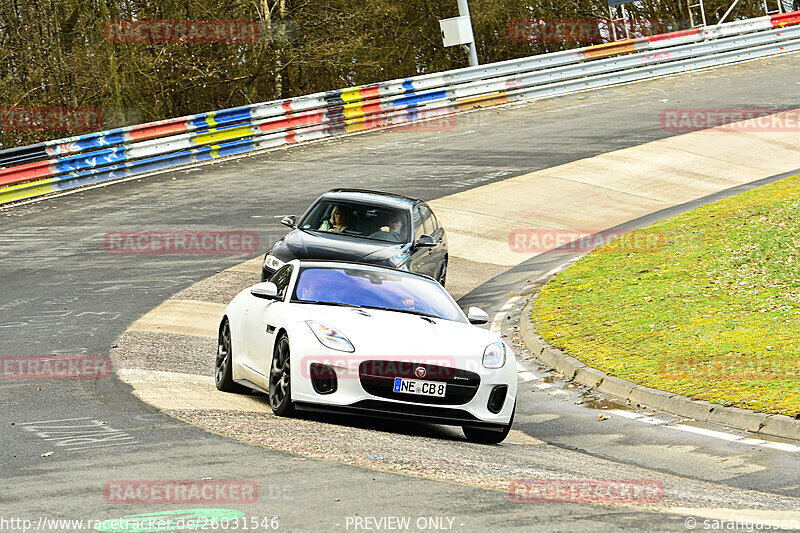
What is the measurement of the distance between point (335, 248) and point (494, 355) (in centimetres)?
580

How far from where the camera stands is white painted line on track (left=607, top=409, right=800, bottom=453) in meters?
9.23

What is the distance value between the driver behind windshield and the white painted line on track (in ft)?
19.3

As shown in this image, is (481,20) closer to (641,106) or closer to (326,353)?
(641,106)

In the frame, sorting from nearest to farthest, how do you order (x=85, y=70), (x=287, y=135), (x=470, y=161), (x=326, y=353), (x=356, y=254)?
(x=326, y=353) < (x=356, y=254) < (x=470, y=161) < (x=287, y=135) < (x=85, y=70)

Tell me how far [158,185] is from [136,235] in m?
5.05

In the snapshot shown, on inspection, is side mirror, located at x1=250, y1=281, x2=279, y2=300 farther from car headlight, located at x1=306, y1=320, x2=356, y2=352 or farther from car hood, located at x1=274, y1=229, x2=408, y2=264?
car hood, located at x1=274, y1=229, x2=408, y2=264

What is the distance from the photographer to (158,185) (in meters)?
26.0

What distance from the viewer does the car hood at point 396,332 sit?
9031 mm

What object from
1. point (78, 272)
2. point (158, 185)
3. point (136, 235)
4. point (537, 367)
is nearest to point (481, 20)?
point (158, 185)

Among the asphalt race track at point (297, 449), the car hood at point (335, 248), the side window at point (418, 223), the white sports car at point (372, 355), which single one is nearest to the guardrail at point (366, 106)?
the asphalt race track at point (297, 449)

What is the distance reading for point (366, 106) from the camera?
3222 centimetres

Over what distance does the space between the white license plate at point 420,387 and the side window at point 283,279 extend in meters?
1.77

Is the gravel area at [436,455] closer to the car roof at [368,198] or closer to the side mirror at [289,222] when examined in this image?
the side mirror at [289,222]

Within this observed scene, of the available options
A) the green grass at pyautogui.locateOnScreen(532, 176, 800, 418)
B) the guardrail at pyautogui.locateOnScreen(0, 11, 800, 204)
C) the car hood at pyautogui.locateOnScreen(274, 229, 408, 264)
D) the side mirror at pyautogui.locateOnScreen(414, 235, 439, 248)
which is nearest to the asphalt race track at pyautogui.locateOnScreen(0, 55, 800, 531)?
the green grass at pyautogui.locateOnScreen(532, 176, 800, 418)
